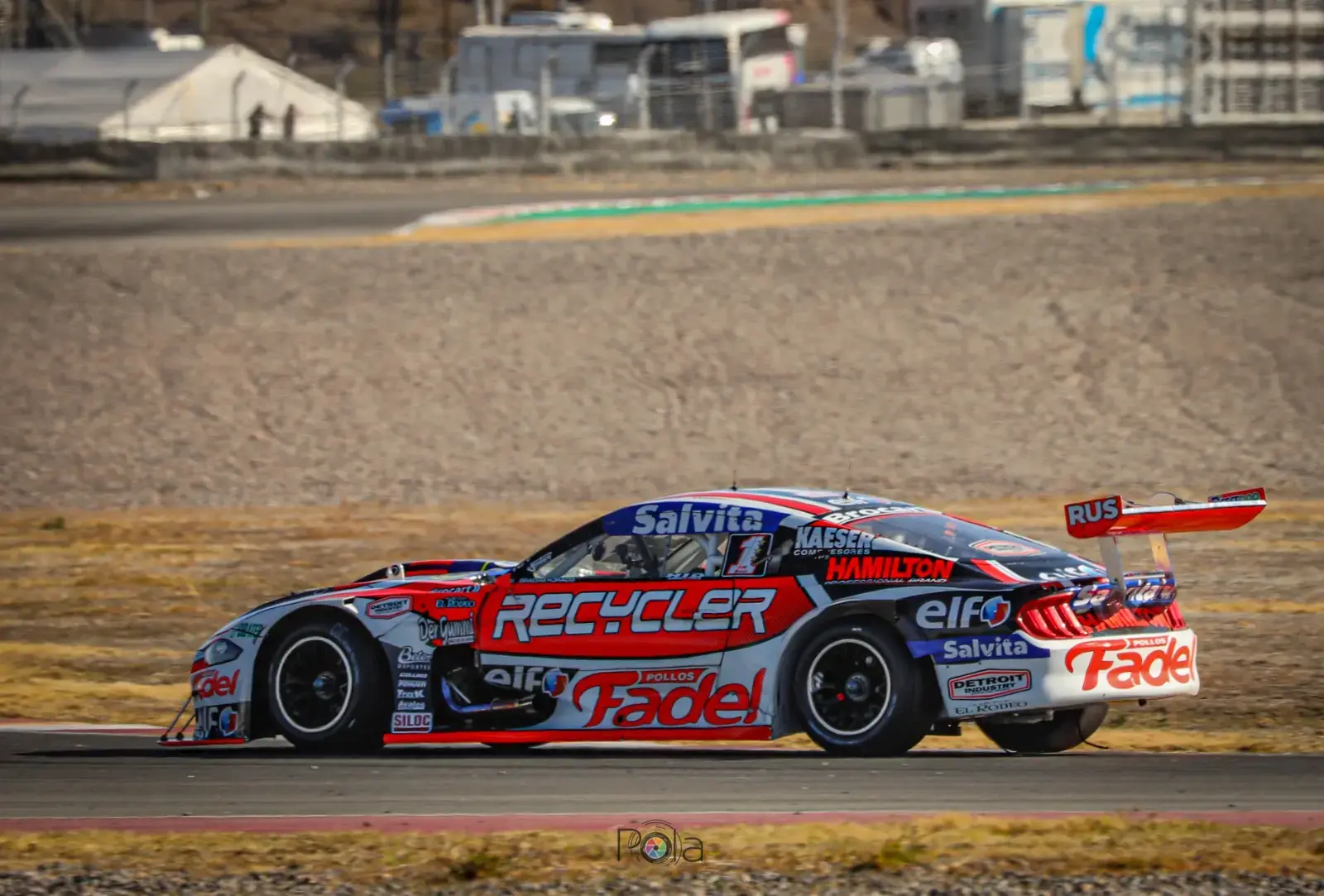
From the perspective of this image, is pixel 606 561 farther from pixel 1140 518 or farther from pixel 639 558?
pixel 1140 518

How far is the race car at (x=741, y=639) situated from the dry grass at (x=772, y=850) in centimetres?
101

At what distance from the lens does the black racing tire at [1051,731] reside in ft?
30.2

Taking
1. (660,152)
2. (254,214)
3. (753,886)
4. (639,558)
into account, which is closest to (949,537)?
(639,558)

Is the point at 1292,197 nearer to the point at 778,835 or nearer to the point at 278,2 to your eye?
the point at 778,835

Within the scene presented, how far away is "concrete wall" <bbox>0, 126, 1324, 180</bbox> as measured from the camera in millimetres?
30344

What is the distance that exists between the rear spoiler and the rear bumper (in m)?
0.27

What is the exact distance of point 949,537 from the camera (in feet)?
29.0

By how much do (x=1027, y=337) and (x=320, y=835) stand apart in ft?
52.3

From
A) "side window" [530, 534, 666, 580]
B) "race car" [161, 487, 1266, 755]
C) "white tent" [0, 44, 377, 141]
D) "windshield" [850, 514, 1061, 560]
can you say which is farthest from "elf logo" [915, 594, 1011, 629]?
"white tent" [0, 44, 377, 141]

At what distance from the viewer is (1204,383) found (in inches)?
844

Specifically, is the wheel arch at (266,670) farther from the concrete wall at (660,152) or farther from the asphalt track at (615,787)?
the concrete wall at (660,152)

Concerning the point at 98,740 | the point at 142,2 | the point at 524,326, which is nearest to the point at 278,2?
the point at 142,2

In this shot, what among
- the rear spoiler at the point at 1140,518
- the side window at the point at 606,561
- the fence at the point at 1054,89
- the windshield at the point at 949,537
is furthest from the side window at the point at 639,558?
the fence at the point at 1054,89

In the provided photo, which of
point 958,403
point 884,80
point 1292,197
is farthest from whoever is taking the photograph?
point 884,80
